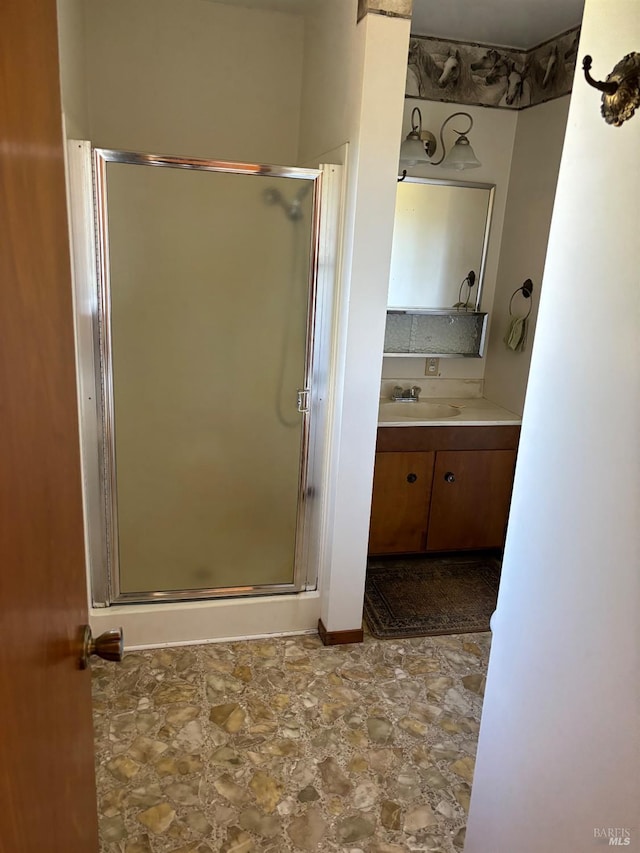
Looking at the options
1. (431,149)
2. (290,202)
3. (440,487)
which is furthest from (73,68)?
(440,487)

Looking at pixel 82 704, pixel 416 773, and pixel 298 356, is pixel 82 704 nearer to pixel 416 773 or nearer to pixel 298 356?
pixel 416 773

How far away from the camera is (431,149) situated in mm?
3238

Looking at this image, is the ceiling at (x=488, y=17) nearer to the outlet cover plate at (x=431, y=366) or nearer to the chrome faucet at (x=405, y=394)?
the outlet cover plate at (x=431, y=366)

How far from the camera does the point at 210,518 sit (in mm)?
2648

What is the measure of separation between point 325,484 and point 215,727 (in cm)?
99

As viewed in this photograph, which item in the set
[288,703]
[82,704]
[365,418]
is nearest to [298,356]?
[365,418]

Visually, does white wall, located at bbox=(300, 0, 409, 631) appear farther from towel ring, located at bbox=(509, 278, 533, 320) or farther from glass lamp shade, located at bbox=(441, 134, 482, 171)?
towel ring, located at bbox=(509, 278, 533, 320)

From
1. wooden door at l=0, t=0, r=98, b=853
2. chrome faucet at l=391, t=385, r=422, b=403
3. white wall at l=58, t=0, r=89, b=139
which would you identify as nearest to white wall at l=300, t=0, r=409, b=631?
white wall at l=58, t=0, r=89, b=139

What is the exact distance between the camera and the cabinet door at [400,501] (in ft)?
10.2

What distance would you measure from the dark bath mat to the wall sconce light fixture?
6.59 ft

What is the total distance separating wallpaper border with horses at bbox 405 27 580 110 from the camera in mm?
3064

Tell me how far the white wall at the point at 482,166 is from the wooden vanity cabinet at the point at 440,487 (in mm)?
571

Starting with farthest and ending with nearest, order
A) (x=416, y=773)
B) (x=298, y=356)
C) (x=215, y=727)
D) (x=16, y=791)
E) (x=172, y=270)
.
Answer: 1. (x=298, y=356)
2. (x=172, y=270)
3. (x=215, y=727)
4. (x=416, y=773)
5. (x=16, y=791)

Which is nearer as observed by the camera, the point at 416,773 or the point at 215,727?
the point at 416,773
